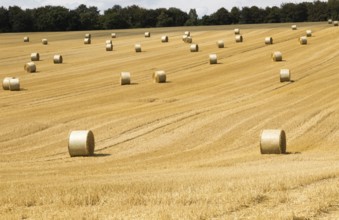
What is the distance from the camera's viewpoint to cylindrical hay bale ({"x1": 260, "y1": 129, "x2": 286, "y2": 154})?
16.8 meters

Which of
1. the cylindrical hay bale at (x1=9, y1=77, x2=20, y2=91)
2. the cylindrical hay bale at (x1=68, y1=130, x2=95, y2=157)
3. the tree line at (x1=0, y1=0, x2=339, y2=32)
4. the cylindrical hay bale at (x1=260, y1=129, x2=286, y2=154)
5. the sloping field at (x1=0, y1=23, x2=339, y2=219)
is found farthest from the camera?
the tree line at (x1=0, y1=0, x2=339, y2=32)

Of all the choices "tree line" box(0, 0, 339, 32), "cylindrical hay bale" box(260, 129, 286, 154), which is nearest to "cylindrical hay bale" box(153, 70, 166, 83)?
"cylindrical hay bale" box(260, 129, 286, 154)

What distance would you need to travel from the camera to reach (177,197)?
10.8 metres

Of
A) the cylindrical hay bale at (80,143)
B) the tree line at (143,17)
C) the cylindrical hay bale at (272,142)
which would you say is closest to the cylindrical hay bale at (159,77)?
the cylindrical hay bale at (80,143)

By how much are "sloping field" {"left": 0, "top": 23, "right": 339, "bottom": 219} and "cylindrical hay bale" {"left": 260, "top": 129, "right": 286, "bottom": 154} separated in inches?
13.3

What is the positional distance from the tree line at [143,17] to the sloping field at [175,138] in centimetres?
6028

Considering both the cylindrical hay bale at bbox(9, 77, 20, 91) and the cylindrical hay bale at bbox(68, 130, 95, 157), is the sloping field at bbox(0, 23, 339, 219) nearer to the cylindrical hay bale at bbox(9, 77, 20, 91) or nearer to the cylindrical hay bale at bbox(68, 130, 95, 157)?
the cylindrical hay bale at bbox(68, 130, 95, 157)

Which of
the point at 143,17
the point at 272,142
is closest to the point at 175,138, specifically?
the point at 272,142

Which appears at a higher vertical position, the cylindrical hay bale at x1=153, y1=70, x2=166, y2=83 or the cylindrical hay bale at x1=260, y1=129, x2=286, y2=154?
the cylindrical hay bale at x1=260, y1=129, x2=286, y2=154

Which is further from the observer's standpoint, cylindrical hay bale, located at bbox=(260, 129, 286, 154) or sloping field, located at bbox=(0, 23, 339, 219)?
cylindrical hay bale, located at bbox=(260, 129, 286, 154)

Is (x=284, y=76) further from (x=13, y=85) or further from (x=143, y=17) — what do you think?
(x=143, y=17)

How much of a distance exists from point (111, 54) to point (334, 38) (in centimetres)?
1739

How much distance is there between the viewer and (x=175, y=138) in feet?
67.0

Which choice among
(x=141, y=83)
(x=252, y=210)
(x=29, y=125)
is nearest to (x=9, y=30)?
(x=141, y=83)
